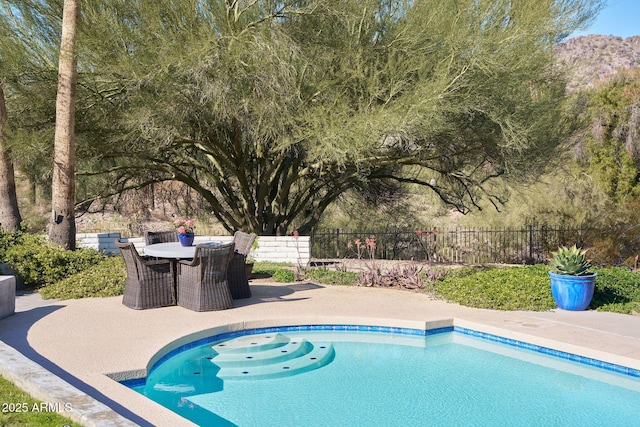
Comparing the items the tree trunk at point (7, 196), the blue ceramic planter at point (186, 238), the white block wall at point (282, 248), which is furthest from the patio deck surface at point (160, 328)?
the tree trunk at point (7, 196)

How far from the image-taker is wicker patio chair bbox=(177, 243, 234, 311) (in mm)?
8547

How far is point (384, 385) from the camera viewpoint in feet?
21.4

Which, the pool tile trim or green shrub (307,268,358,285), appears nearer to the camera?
the pool tile trim

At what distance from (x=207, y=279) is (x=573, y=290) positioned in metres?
5.22

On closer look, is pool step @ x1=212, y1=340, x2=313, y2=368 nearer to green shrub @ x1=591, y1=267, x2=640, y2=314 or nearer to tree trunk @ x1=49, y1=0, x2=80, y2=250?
green shrub @ x1=591, y1=267, x2=640, y2=314

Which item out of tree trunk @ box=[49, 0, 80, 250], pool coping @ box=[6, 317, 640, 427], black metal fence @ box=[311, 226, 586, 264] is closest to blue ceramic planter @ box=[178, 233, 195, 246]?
pool coping @ box=[6, 317, 640, 427]

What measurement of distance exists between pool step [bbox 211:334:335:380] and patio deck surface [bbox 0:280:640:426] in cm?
45

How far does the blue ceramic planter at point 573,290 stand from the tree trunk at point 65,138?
8767mm

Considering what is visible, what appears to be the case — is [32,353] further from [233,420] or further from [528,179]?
[528,179]

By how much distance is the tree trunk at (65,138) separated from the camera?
37.2 ft

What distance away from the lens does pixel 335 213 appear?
72.4 ft

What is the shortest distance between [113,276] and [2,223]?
13.1ft

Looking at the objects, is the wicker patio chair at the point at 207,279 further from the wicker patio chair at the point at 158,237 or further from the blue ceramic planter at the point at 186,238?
the wicker patio chair at the point at 158,237

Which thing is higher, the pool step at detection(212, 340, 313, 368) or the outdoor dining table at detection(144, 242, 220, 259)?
the outdoor dining table at detection(144, 242, 220, 259)
